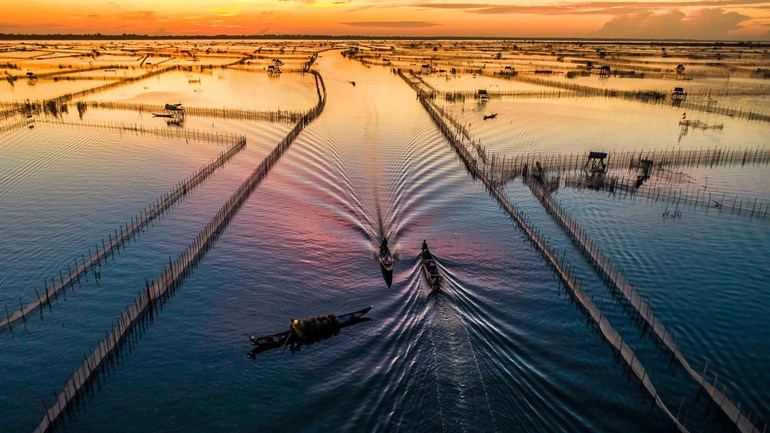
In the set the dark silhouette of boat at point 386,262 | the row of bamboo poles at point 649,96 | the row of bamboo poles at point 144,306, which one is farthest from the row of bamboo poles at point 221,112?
the row of bamboo poles at point 649,96

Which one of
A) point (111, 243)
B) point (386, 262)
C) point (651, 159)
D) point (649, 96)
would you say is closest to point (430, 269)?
point (386, 262)

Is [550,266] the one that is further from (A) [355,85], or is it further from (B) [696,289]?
(A) [355,85]

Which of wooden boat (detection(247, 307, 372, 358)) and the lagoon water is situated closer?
the lagoon water

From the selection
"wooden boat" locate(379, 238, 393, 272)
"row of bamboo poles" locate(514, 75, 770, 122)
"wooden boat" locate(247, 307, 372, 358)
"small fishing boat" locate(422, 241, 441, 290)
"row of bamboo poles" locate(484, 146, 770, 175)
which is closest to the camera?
"wooden boat" locate(247, 307, 372, 358)

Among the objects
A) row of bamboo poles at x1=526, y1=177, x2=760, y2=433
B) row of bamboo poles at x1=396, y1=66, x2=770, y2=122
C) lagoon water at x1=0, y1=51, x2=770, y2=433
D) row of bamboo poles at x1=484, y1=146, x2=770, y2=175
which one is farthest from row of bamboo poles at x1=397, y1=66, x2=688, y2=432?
row of bamboo poles at x1=396, y1=66, x2=770, y2=122

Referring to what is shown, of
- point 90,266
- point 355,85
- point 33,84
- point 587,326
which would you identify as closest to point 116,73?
point 33,84

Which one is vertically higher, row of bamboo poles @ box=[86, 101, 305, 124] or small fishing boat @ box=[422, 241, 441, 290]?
row of bamboo poles @ box=[86, 101, 305, 124]

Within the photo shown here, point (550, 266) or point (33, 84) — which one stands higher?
point (33, 84)

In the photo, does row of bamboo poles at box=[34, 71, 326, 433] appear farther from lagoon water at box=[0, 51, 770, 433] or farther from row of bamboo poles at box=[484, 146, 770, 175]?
row of bamboo poles at box=[484, 146, 770, 175]
